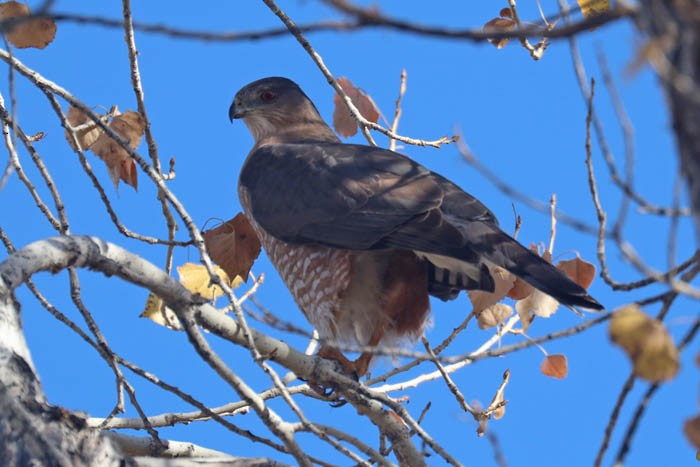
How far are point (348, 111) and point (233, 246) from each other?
1.09 metres

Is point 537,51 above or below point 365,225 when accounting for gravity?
above

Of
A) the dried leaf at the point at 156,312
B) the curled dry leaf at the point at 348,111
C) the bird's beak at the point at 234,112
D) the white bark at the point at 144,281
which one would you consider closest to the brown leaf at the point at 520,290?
the white bark at the point at 144,281

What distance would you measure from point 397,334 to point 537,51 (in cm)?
180

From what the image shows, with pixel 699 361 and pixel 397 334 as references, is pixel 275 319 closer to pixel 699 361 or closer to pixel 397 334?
pixel 699 361

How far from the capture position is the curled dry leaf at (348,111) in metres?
5.45

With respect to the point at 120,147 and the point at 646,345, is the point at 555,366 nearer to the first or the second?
the point at 120,147

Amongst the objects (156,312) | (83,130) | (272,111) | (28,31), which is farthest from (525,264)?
(272,111)

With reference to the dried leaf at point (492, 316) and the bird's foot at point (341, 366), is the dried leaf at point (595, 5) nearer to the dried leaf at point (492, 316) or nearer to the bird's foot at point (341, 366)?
the dried leaf at point (492, 316)

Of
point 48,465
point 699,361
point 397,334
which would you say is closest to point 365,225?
point 397,334

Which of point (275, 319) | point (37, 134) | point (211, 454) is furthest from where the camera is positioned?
point (37, 134)

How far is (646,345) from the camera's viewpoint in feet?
6.54

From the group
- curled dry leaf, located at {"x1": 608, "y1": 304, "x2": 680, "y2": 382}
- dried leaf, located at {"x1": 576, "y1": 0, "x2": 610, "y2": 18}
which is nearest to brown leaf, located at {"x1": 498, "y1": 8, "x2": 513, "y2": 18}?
dried leaf, located at {"x1": 576, "y1": 0, "x2": 610, "y2": 18}

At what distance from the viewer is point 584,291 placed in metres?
4.43

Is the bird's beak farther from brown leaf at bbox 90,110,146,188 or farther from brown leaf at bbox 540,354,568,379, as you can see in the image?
brown leaf at bbox 540,354,568,379
